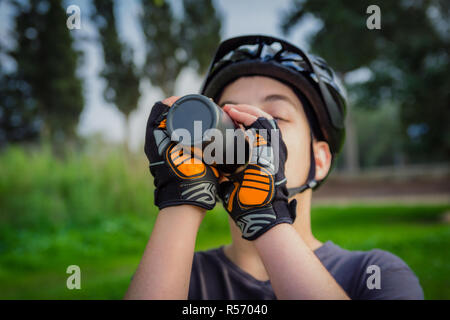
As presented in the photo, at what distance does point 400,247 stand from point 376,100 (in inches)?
333

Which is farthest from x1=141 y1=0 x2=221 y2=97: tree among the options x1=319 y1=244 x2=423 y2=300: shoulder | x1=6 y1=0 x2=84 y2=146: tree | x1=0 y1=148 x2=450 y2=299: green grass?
x1=319 y1=244 x2=423 y2=300: shoulder

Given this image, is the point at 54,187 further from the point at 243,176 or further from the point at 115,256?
the point at 243,176

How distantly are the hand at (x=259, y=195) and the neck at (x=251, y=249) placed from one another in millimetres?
542

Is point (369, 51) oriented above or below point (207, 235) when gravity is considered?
above

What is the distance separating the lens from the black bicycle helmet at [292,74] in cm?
230

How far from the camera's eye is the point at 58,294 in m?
3.57

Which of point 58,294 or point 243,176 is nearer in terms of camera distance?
point 243,176

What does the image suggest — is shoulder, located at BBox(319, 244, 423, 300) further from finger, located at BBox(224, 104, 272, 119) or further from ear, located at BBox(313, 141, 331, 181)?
finger, located at BBox(224, 104, 272, 119)

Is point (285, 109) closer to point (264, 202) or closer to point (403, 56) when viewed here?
point (264, 202)

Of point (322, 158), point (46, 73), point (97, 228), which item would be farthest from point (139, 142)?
point (46, 73)

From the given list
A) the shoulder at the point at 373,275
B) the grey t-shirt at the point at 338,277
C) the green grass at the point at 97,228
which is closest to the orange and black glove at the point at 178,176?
the grey t-shirt at the point at 338,277

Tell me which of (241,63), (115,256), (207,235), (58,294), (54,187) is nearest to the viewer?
(241,63)

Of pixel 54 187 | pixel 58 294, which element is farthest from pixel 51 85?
pixel 58 294

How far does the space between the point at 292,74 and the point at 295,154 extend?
22.0 inches
